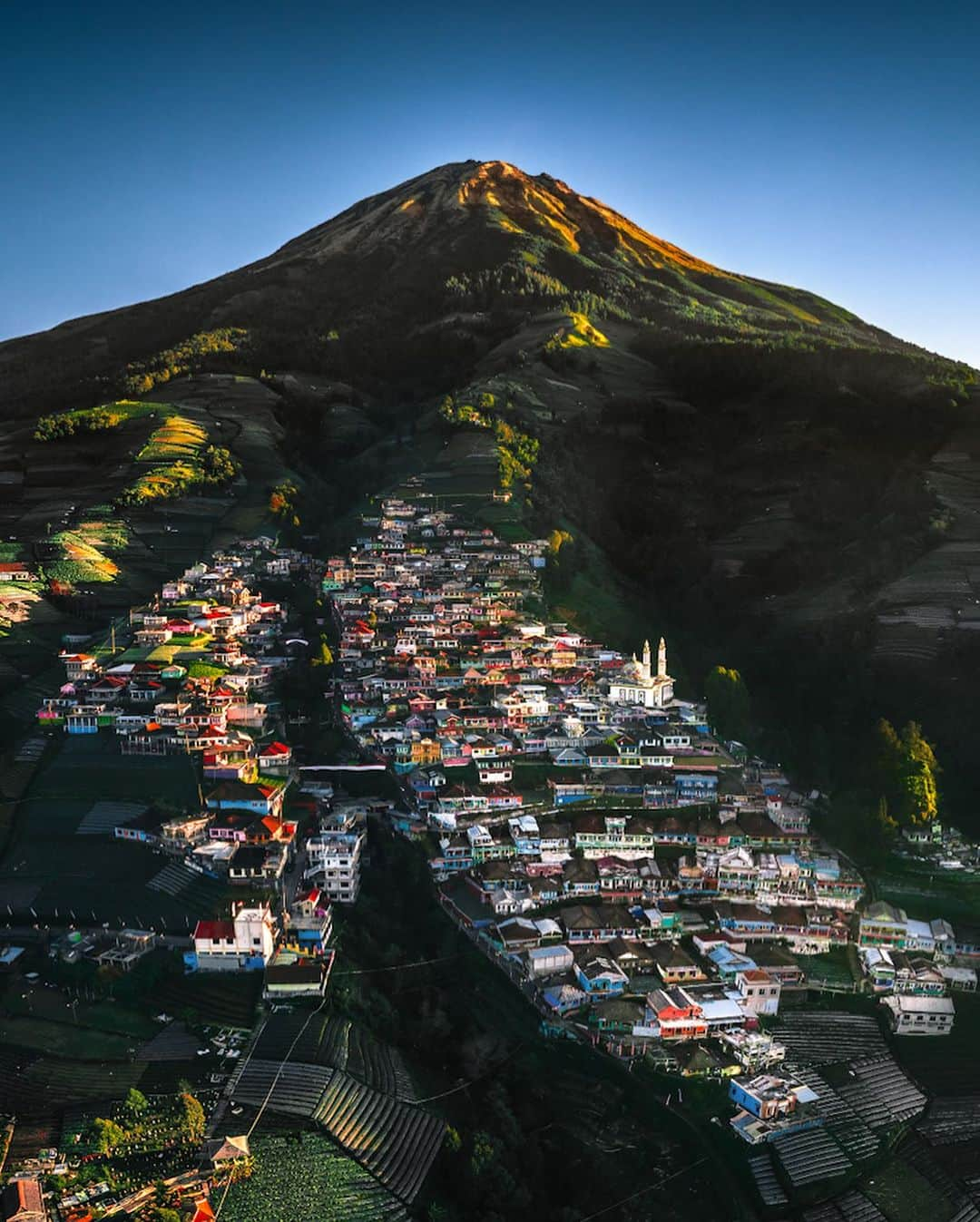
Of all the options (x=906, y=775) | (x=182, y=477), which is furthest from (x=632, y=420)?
(x=906, y=775)

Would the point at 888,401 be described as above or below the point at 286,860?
above

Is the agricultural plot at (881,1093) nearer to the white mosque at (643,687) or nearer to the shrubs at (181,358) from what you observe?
the white mosque at (643,687)

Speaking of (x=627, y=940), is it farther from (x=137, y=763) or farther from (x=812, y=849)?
(x=137, y=763)

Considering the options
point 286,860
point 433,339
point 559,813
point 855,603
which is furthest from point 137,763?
point 433,339

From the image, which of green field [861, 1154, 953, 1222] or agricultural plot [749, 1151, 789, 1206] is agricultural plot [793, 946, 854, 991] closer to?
green field [861, 1154, 953, 1222]

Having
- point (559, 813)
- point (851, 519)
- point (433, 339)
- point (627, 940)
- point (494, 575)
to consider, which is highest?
point (433, 339)

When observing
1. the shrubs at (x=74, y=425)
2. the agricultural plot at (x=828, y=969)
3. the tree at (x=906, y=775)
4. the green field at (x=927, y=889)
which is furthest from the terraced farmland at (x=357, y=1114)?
→ the shrubs at (x=74, y=425)
